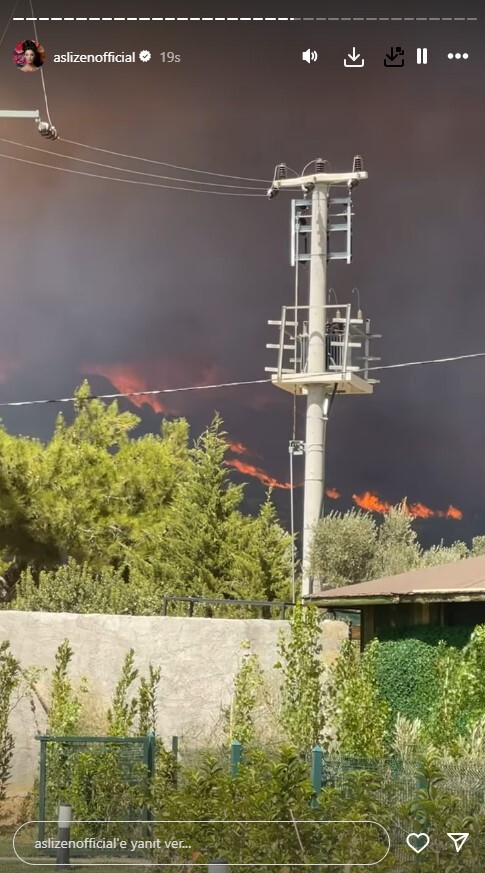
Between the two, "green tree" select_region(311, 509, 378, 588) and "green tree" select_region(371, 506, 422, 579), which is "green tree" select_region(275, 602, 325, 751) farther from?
"green tree" select_region(311, 509, 378, 588)

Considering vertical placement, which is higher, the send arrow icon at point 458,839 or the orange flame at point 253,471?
the orange flame at point 253,471

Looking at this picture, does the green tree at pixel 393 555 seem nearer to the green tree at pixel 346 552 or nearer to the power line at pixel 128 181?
the green tree at pixel 346 552

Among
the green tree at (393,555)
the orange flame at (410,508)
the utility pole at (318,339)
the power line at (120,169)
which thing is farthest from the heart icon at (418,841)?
the orange flame at (410,508)

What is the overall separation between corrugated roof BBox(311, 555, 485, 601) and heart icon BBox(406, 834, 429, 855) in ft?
18.1

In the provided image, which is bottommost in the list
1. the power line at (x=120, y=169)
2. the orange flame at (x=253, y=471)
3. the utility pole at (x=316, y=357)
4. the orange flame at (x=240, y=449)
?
the utility pole at (x=316, y=357)

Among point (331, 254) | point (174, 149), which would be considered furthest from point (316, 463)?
point (174, 149)

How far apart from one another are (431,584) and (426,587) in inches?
13.0

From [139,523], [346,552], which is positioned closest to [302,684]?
[346,552]

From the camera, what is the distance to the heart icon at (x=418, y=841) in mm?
9867

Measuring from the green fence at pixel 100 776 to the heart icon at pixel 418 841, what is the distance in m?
4.07

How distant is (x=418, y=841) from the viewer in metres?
9.99

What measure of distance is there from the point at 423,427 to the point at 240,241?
38.4 feet

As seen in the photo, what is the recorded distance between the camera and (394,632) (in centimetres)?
1733

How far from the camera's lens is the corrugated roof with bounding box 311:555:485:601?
15.5 metres
